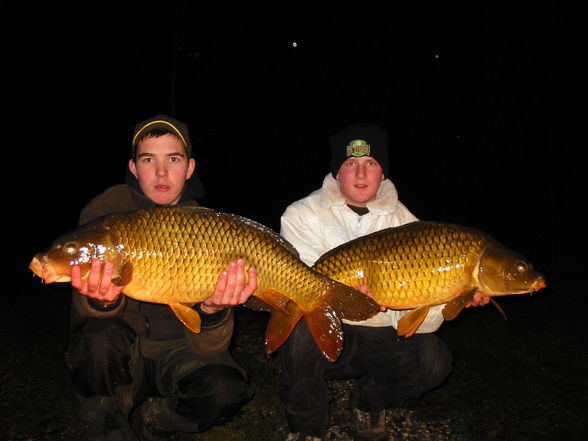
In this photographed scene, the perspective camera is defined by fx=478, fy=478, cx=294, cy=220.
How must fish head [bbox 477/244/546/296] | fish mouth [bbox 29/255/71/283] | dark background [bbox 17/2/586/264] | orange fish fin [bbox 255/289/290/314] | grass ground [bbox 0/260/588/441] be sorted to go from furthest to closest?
dark background [bbox 17/2/586/264]
grass ground [bbox 0/260/588/441]
fish head [bbox 477/244/546/296]
orange fish fin [bbox 255/289/290/314]
fish mouth [bbox 29/255/71/283]

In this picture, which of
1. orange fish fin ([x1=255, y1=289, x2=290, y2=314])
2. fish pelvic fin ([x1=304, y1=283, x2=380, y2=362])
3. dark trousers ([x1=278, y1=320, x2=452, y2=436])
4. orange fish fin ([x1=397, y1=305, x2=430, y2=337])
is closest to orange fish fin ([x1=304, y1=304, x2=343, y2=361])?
fish pelvic fin ([x1=304, y1=283, x2=380, y2=362])

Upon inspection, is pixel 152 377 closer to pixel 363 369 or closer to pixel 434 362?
pixel 363 369

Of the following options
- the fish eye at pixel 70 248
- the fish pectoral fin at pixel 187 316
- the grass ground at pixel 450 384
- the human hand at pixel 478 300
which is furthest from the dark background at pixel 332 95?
the fish eye at pixel 70 248

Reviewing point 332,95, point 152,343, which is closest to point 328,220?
point 152,343

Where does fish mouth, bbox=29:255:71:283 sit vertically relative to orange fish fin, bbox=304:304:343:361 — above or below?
above

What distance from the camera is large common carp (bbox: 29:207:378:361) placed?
165 centimetres

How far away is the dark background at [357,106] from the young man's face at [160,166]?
127cm

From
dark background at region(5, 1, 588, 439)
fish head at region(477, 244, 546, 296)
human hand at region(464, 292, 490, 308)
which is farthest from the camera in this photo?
dark background at region(5, 1, 588, 439)

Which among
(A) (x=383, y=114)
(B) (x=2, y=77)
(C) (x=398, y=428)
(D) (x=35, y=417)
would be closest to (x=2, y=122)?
(B) (x=2, y=77)

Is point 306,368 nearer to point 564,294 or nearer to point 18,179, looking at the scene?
point 564,294

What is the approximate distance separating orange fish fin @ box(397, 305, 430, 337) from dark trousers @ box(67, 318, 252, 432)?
0.70 metres

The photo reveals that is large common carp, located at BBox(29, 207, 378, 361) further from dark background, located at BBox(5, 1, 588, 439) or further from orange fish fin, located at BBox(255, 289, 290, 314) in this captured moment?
dark background, located at BBox(5, 1, 588, 439)

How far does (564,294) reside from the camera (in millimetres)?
4207

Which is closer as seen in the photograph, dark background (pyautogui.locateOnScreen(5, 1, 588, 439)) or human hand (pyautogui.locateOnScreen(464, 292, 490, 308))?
human hand (pyautogui.locateOnScreen(464, 292, 490, 308))
